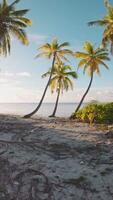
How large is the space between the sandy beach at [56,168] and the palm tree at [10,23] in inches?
726

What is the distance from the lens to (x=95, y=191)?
29.7ft

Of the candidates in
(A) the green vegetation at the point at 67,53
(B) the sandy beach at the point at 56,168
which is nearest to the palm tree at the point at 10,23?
(A) the green vegetation at the point at 67,53

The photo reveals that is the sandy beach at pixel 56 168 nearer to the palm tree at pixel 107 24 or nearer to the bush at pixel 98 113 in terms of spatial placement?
the bush at pixel 98 113

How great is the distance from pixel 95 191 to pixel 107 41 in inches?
935

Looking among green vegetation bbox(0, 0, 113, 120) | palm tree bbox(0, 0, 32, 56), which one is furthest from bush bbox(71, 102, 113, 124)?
palm tree bbox(0, 0, 32, 56)

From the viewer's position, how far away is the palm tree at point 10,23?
30.1 meters

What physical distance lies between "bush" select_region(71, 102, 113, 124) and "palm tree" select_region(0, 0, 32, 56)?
38.3 ft

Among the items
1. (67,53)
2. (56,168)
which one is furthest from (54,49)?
(56,168)

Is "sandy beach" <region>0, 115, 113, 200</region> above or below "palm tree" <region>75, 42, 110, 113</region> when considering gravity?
below

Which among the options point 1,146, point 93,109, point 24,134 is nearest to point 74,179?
point 1,146

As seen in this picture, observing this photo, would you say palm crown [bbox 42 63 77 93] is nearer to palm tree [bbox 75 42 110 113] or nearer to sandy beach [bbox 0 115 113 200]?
palm tree [bbox 75 42 110 113]

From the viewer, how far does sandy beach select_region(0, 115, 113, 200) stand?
29.8ft

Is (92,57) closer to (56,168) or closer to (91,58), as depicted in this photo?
(91,58)

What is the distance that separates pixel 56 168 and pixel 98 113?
470 inches
